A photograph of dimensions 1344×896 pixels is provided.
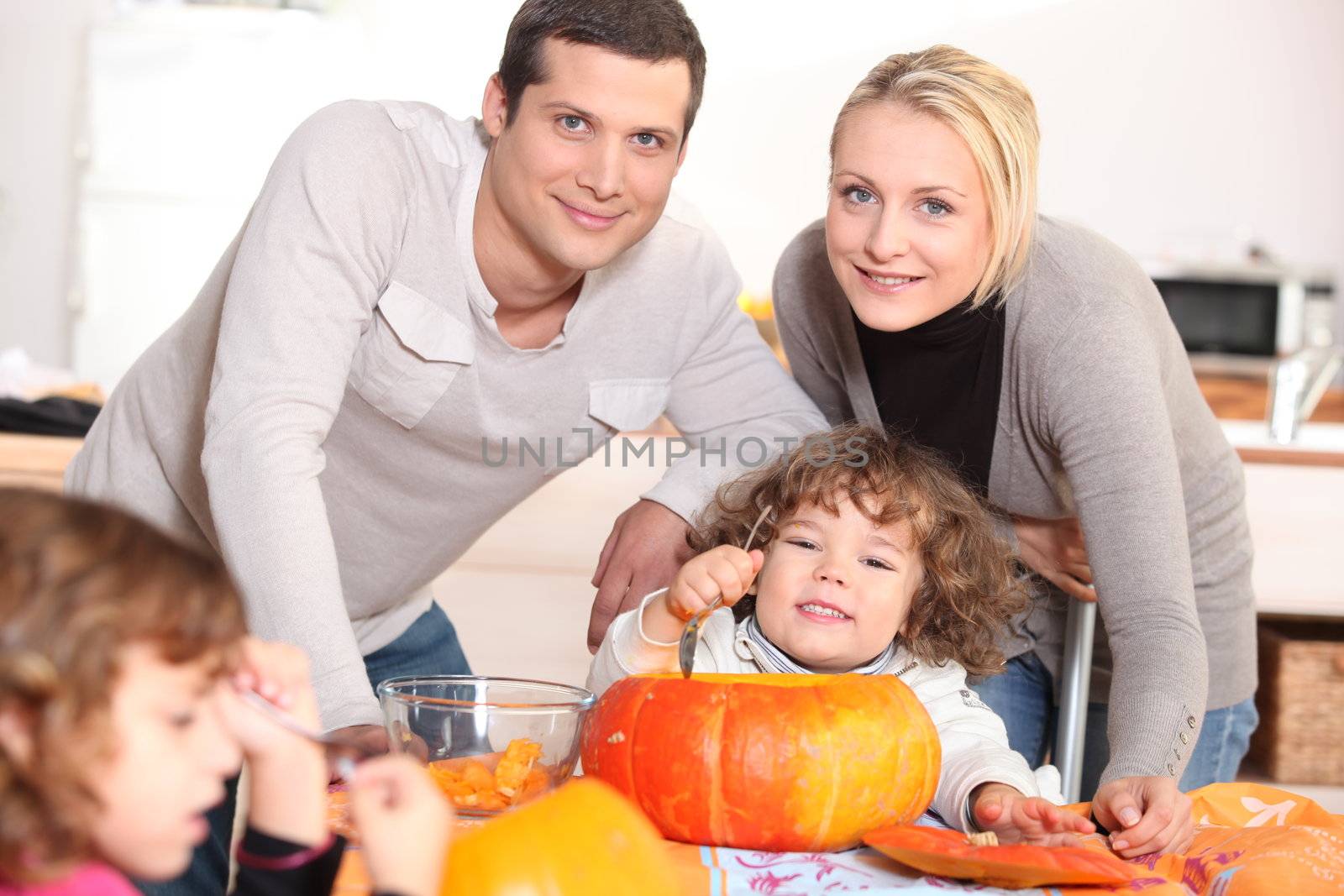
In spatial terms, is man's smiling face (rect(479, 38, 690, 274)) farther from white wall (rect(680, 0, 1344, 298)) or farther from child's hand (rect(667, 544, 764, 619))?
white wall (rect(680, 0, 1344, 298))

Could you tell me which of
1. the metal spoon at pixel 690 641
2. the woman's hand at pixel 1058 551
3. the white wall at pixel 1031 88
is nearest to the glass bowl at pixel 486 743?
the metal spoon at pixel 690 641

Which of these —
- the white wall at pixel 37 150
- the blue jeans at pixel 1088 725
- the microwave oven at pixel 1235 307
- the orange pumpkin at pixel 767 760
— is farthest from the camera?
the white wall at pixel 37 150

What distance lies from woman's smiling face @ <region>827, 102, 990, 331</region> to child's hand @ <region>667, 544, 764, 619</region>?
303 millimetres

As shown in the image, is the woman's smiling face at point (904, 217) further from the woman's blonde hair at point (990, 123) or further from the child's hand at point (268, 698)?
the child's hand at point (268, 698)

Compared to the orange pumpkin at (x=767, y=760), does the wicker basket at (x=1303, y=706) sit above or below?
below

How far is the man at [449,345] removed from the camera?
1000 mm

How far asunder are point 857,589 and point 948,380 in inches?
10.4

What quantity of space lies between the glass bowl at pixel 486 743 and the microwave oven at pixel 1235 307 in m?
3.78

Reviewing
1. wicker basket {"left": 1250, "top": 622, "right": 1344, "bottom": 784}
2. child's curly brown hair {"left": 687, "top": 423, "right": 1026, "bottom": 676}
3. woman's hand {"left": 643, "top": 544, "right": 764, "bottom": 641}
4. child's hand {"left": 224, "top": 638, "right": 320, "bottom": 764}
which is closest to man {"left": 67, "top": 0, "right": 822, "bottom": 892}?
child's curly brown hair {"left": 687, "top": 423, "right": 1026, "bottom": 676}

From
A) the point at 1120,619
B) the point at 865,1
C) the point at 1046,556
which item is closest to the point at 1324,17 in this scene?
the point at 865,1

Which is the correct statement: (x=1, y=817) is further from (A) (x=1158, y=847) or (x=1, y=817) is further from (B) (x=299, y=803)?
(A) (x=1158, y=847)

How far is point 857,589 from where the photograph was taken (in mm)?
1133

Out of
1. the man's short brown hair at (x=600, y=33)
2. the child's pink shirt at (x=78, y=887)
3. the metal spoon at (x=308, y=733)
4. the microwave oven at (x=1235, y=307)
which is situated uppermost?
the man's short brown hair at (x=600, y=33)

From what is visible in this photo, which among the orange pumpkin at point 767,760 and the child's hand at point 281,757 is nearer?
the child's hand at point 281,757
